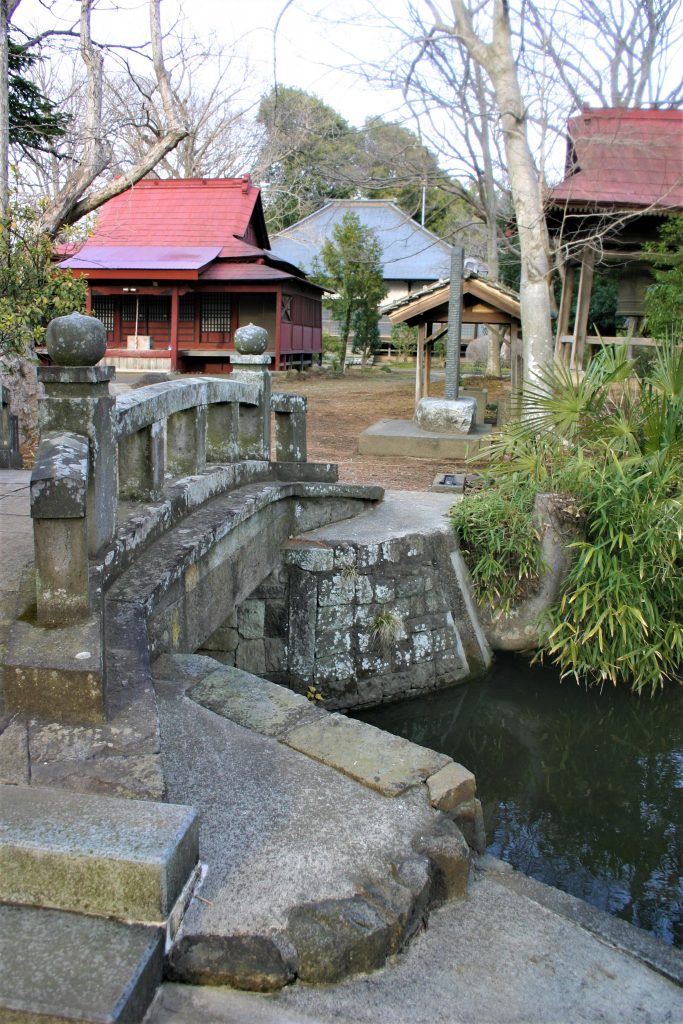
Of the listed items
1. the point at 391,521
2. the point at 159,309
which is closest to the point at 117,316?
the point at 159,309

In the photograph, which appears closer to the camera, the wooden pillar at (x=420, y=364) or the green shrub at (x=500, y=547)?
the green shrub at (x=500, y=547)

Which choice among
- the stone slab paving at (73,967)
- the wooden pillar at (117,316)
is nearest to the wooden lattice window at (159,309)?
the wooden pillar at (117,316)

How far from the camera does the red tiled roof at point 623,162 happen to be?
1331 centimetres

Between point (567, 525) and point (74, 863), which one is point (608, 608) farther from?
point (74, 863)

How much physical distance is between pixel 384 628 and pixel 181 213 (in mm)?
19642

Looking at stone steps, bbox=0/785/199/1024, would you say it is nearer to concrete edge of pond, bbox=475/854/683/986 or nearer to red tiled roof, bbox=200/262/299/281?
concrete edge of pond, bbox=475/854/683/986

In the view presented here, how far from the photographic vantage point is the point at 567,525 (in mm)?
7320

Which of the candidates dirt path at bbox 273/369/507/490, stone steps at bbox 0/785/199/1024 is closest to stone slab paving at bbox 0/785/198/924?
stone steps at bbox 0/785/199/1024

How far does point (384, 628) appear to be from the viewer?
22.5 ft

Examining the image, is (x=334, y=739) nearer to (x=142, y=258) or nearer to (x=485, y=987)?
(x=485, y=987)

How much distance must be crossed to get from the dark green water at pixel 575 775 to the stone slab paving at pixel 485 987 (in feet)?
5.20

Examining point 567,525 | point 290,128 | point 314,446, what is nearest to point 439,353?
point 290,128

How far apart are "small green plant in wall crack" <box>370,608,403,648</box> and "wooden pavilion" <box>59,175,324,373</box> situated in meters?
15.6

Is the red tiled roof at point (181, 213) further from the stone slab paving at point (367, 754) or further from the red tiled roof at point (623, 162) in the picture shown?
the stone slab paving at point (367, 754)
